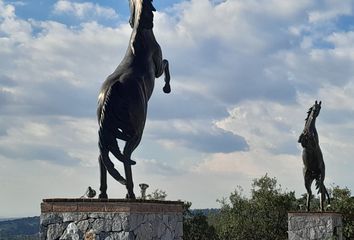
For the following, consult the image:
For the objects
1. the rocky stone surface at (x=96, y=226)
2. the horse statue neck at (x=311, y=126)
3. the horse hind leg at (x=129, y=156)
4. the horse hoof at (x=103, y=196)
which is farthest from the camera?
the horse statue neck at (x=311, y=126)

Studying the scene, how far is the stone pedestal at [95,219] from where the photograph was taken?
7062 millimetres

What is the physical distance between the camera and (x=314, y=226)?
49.6 ft

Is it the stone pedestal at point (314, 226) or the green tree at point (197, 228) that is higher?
the green tree at point (197, 228)

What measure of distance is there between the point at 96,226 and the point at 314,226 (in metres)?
9.08

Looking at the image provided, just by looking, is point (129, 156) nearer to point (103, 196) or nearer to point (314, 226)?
point (103, 196)

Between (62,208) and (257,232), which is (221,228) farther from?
(62,208)

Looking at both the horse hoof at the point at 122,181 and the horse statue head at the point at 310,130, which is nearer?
the horse hoof at the point at 122,181

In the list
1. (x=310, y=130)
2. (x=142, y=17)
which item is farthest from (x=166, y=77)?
(x=310, y=130)

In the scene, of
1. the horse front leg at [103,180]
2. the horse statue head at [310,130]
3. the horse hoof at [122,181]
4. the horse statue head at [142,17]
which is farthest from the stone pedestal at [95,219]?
the horse statue head at [310,130]

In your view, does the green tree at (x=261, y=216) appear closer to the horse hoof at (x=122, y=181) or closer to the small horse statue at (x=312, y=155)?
the small horse statue at (x=312, y=155)

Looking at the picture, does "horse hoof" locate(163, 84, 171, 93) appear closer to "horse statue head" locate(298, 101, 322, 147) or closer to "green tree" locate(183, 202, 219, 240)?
"horse statue head" locate(298, 101, 322, 147)

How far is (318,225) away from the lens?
15.0m

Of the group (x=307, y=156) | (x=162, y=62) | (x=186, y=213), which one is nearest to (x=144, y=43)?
(x=162, y=62)

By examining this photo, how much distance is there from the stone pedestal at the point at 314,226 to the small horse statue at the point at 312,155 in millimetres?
608
